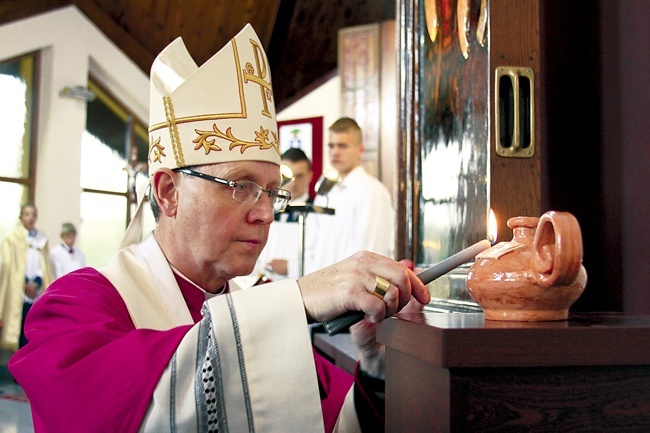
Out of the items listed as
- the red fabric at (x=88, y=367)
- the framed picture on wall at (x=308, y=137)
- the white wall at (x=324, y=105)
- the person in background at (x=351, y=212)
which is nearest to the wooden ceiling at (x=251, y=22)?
the white wall at (x=324, y=105)

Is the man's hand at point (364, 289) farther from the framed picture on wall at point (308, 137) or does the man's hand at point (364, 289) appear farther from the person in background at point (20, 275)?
the framed picture on wall at point (308, 137)

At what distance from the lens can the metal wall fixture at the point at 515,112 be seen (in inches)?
74.4

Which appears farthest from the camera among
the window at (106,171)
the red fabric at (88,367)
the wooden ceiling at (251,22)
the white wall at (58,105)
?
the window at (106,171)

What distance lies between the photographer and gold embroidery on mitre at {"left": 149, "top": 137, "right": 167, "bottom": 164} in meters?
1.83

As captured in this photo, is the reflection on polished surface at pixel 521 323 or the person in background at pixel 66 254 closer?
the reflection on polished surface at pixel 521 323

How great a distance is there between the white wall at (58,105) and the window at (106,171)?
1.31ft

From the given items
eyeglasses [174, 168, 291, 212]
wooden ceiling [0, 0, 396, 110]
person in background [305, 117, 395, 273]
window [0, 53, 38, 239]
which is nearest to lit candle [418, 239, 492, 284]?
eyeglasses [174, 168, 291, 212]

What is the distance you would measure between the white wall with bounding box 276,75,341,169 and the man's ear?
8.45 metres

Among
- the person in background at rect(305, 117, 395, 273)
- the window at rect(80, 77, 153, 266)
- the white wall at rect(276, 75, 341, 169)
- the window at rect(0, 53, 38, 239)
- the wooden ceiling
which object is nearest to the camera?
the person in background at rect(305, 117, 395, 273)

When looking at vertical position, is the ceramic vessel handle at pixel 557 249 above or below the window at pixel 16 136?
below

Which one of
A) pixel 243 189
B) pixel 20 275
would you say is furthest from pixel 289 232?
pixel 243 189

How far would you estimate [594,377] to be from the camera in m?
0.95

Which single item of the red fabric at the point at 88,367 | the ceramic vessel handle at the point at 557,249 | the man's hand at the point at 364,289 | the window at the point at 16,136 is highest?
the window at the point at 16,136

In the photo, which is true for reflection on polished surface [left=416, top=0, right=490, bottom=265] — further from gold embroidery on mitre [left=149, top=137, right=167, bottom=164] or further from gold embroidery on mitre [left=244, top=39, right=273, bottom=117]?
gold embroidery on mitre [left=149, top=137, right=167, bottom=164]
